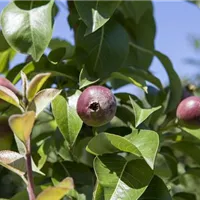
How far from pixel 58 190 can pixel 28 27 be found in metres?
0.39

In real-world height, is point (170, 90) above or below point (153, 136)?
below

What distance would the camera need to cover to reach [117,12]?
133 centimetres

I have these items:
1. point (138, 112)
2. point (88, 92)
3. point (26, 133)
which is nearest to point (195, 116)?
point (138, 112)

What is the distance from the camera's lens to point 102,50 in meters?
1.09

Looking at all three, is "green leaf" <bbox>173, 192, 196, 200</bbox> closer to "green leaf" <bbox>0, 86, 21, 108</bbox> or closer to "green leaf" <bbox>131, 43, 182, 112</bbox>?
"green leaf" <bbox>131, 43, 182, 112</bbox>

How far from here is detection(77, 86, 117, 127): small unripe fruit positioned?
0.84m

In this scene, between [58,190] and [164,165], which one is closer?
[58,190]

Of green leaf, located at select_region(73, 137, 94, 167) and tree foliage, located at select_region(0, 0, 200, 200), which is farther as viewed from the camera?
green leaf, located at select_region(73, 137, 94, 167)

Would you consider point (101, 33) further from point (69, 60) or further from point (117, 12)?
point (117, 12)

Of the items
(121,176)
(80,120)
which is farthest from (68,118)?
(121,176)

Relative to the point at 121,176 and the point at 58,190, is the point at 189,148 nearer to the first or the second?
the point at 121,176

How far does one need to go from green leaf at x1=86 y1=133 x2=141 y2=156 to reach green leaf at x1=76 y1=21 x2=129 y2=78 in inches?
7.9

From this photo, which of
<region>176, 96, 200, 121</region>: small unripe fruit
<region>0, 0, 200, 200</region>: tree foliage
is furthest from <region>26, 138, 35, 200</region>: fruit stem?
<region>176, 96, 200, 121</region>: small unripe fruit

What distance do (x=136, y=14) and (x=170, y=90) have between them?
242 millimetres
